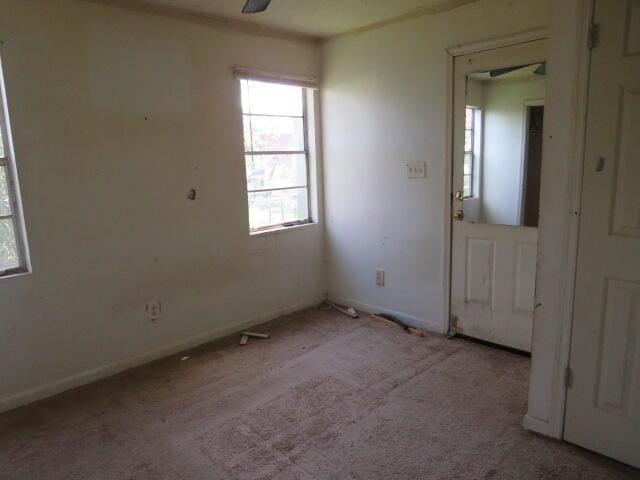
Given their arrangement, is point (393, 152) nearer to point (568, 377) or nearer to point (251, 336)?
point (251, 336)

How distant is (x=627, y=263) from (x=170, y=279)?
2.61 meters

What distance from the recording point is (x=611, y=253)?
1.88m

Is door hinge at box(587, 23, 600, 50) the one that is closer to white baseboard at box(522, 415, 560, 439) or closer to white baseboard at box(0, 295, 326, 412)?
white baseboard at box(522, 415, 560, 439)

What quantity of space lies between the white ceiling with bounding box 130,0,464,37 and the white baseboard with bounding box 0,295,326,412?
2.21m

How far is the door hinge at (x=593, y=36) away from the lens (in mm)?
1825

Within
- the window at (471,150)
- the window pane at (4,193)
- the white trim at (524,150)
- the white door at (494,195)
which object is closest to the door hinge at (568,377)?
the white door at (494,195)

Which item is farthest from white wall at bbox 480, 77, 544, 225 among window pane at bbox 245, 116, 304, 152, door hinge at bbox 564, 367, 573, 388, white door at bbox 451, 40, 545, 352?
window pane at bbox 245, 116, 304, 152

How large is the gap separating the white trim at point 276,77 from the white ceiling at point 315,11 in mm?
326

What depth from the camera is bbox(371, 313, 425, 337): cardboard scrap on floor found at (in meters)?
3.40

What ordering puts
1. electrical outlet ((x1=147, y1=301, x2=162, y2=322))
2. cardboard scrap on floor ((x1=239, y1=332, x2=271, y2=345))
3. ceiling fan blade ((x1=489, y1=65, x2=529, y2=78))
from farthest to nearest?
cardboard scrap on floor ((x1=239, y1=332, x2=271, y2=345)), electrical outlet ((x1=147, y1=301, x2=162, y2=322)), ceiling fan blade ((x1=489, y1=65, x2=529, y2=78))

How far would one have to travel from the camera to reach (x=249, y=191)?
11.7 feet

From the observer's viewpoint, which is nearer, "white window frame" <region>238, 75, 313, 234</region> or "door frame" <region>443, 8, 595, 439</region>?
"door frame" <region>443, 8, 595, 439</region>

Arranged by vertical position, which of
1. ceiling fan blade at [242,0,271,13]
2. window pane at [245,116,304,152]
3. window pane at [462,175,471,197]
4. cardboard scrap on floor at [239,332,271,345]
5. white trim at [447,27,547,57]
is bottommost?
cardboard scrap on floor at [239,332,271,345]

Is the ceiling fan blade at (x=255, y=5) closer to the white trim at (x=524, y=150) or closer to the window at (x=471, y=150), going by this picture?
the window at (x=471, y=150)
